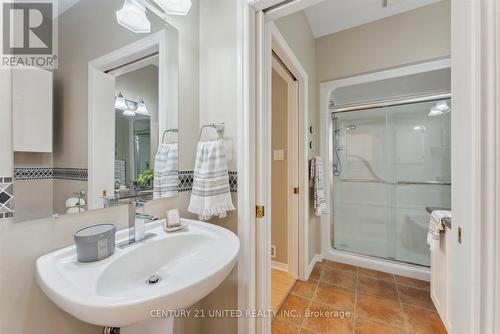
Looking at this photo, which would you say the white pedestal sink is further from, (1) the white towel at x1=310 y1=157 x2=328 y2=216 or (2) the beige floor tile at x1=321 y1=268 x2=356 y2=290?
(2) the beige floor tile at x1=321 y1=268 x2=356 y2=290

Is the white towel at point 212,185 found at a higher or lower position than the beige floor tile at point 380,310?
higher

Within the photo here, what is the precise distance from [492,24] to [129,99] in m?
1.35

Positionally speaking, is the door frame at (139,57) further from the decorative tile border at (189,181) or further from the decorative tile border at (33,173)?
the decorative tile border at (189,181)

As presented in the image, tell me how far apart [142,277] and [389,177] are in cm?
285

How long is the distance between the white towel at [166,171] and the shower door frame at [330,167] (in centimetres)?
189

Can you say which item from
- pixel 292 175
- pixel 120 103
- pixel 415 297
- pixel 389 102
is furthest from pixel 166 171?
pixel 389 102

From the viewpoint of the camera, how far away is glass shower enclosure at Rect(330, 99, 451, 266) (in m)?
2.33

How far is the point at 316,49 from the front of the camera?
2461 mm

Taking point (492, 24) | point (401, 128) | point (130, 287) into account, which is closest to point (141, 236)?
point (130, 287)

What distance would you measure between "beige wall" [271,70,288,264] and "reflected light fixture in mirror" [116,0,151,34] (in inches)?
57.5

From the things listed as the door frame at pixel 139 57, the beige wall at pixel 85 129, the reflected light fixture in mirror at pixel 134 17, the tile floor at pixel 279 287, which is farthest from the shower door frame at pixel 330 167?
the reflected light fixture in mirror at pixel 134 17

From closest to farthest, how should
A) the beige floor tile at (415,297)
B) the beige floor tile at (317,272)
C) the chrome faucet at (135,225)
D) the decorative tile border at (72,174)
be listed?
the decorative tile border at (72,174), the chrome faucet at (135,225), the beige floor tile at (415,297), the beige floor tile at (317,272)

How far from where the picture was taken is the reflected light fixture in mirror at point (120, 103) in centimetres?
90

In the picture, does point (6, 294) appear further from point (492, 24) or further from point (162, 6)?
point (492, 24)
